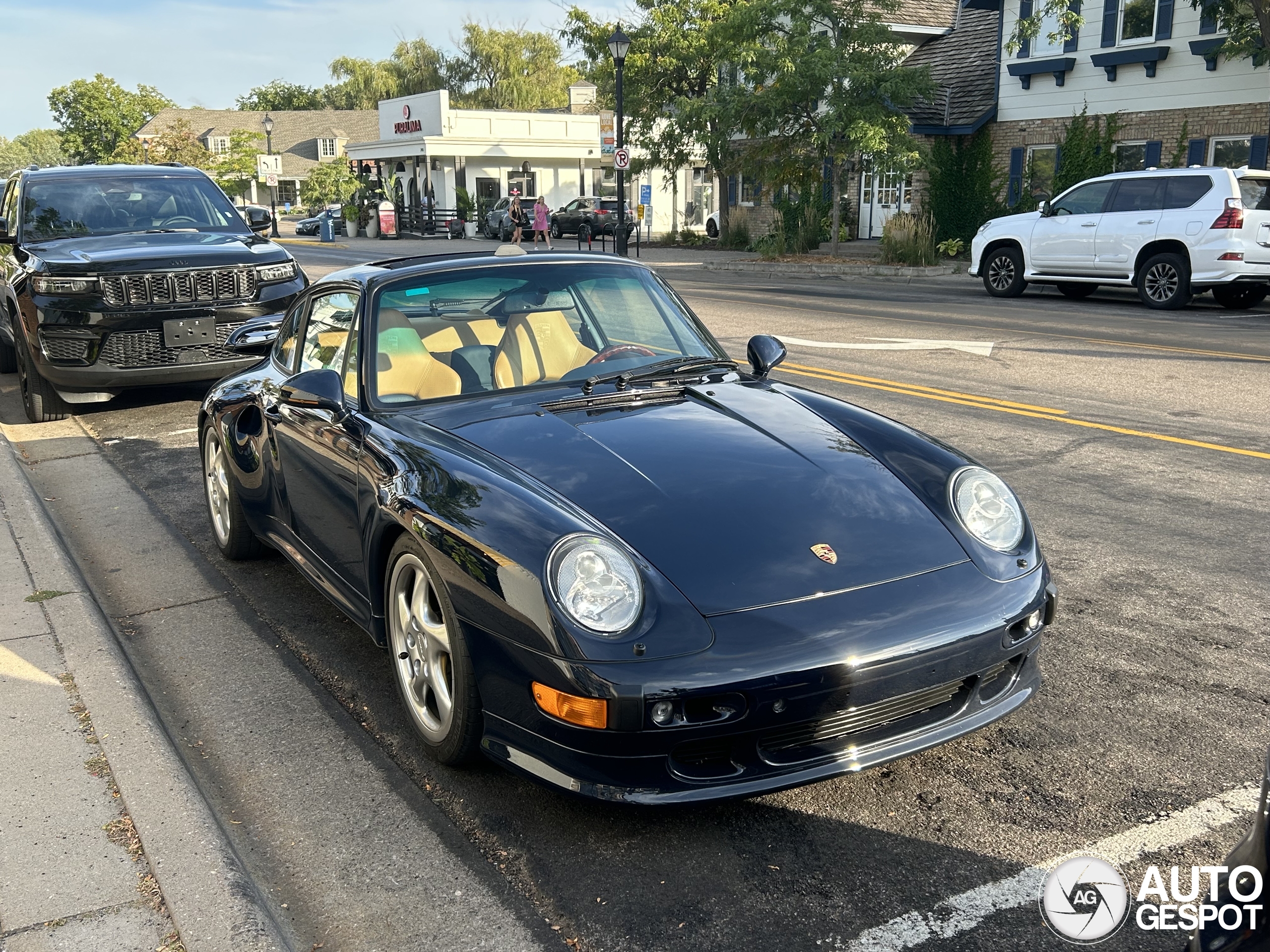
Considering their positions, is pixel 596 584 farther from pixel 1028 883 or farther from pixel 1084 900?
pixel 1084 900

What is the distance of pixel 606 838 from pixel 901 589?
41.1 inches

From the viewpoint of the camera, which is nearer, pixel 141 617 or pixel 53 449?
pixel 141 617

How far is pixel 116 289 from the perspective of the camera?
8852 mm

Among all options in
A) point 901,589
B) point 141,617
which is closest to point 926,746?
point 901,589

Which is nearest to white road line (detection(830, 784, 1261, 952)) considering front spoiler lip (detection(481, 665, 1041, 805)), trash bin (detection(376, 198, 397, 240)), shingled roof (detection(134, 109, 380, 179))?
front spoiler lip (detection(481, 665, 1041, 805))

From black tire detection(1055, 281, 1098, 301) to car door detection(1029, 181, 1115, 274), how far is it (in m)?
0.52

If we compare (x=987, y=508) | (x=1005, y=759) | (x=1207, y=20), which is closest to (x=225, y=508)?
(x=987, y=508)

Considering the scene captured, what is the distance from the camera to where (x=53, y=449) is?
334 inches

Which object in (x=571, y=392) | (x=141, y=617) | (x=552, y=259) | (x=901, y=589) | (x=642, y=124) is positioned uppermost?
(x=642, y=124)

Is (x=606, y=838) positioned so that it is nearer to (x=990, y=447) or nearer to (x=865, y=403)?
(x=990, y=447)

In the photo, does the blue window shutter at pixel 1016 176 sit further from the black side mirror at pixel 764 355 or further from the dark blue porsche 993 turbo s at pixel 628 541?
the dark blue porsche 993 turbo s at pixel 628 541

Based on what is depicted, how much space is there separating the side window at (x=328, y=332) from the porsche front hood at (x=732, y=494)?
90cm

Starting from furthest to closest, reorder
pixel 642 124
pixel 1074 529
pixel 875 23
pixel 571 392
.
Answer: pixel 642 124 < pixel 875 23 < pixel 1074 529 < pixel 571 392

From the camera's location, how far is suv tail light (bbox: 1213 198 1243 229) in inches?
614
